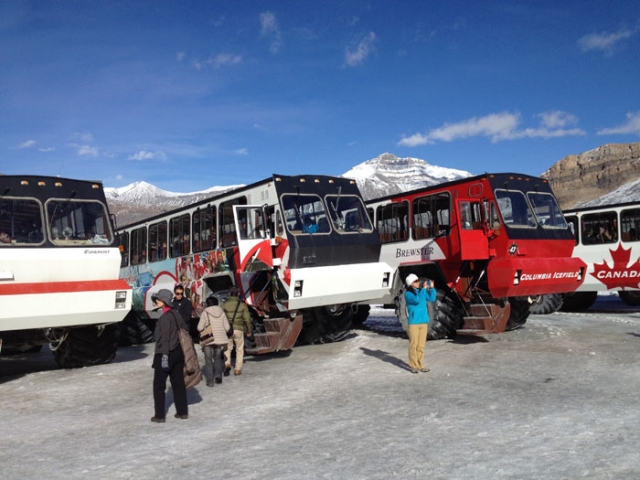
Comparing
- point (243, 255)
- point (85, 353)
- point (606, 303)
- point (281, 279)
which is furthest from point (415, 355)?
point (606, 303)

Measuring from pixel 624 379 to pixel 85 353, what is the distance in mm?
9047

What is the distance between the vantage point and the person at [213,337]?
945cm

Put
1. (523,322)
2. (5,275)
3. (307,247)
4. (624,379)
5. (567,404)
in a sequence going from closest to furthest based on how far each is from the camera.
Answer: (567,404) → (624,379) → (5,275) → (307,247) → (523,322)

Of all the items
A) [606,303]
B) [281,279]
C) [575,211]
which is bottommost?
[606,303]

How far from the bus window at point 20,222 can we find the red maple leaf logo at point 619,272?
1440cm

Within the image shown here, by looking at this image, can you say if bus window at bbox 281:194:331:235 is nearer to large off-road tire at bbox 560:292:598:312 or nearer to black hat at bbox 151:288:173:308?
black hat at bbox 151:288:173:308

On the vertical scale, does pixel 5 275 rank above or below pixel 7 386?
above

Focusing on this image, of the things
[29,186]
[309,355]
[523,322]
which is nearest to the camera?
[29,186]

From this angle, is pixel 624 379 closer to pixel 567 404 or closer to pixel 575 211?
pixel 567 404

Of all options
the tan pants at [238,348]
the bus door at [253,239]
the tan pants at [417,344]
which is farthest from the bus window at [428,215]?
the tan pants at [238,348]

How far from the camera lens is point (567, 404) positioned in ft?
23.7

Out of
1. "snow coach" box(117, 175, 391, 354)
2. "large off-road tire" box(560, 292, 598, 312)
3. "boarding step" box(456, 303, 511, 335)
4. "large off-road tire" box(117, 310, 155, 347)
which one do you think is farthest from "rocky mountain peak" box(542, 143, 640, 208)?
"snow coach" box(117, 175, 391, 354)

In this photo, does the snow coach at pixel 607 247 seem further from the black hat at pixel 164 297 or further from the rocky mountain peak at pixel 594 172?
the rocky mountain peak at pixel 594 172

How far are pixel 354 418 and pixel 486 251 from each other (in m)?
5.58
